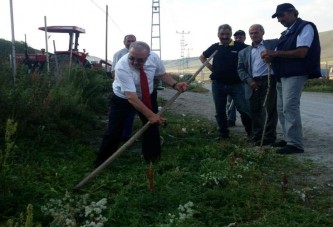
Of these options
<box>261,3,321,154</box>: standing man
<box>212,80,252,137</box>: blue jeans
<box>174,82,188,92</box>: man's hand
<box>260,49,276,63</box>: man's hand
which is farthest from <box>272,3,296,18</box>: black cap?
<box>174,82,188,92</box>: man's hand

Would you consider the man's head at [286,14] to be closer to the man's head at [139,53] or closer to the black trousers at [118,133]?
the man's head at [139,53]

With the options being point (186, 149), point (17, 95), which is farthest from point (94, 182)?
point (17, 95)

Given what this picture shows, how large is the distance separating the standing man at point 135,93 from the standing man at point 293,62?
138 centimetres

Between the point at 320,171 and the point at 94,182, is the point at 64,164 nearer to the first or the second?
the point at 94,182

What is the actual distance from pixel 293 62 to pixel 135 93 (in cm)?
213

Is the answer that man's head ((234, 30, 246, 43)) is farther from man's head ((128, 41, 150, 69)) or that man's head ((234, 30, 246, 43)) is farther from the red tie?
man's head ((128, 41, 150, 69))

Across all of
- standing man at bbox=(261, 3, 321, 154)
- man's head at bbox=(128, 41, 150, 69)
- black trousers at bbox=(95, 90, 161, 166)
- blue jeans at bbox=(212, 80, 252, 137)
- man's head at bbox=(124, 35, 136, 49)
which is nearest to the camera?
man's head at bbox=(128, 41, 150, 69)

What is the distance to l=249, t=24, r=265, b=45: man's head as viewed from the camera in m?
6.44

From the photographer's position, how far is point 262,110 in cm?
660

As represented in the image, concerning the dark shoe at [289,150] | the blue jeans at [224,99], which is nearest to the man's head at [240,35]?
the blue jeans at [224,99]

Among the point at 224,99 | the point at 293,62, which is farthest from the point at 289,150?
the point at 224,99

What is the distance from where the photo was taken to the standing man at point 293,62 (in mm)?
5559

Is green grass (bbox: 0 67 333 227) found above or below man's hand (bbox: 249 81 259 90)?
below

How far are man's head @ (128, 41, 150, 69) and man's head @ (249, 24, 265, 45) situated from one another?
224 centimetres
